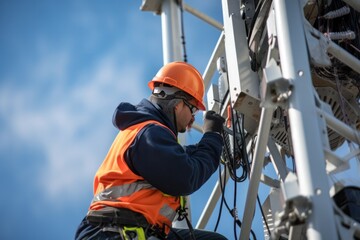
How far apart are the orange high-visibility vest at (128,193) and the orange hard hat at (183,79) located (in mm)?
693

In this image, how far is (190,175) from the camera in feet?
10.7

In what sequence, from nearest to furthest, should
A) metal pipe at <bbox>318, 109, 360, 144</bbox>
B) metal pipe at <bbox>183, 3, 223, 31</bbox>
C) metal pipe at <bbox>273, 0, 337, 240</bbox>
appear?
metal pipe at <bbox>273, 0, 337, 240</bbox> → metal pipe at <bbox>318, 109, 360, 144</bbox> → metal pipe at <bbox>183, 3, 223, 31</bbox>

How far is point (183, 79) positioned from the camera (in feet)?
13.2

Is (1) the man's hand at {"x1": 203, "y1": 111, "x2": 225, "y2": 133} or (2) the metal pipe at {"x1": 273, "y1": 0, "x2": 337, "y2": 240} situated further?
(1) the man's hand at {"x1": 203, "y1": 111, "x2": 225, "y2": 133}

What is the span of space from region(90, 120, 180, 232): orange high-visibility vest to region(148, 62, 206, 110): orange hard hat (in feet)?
2.27

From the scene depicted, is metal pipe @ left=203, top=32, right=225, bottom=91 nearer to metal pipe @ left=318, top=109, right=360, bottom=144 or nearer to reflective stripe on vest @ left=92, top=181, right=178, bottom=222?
reflective stripe on vest @ left=92, top=181, right=178, bottom=222

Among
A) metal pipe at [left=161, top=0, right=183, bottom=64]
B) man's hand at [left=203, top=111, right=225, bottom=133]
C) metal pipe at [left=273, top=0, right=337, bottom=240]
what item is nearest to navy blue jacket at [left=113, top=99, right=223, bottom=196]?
man's hand at [left=203, top=111, right=225, bottom=133]

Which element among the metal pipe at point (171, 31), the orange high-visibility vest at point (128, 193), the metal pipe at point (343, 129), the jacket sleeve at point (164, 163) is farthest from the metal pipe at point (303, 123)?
the metal pipe at point (171, 31)

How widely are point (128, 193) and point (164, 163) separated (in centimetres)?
28

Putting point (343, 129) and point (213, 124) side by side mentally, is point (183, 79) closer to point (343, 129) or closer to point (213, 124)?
point (213, 124)

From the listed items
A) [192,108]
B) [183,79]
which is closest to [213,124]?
[192,108]

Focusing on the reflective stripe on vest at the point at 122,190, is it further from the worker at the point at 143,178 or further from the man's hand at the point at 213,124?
the man's hand at the point at 213,124

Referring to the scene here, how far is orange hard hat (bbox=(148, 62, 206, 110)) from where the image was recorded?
13.1ft

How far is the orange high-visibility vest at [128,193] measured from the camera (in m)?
3.26
